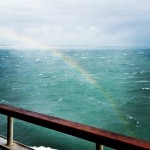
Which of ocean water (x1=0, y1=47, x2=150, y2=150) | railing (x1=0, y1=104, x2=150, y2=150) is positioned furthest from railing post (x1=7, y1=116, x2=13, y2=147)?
ocean water (x1=0, y1=47, x2=150, y2=150)

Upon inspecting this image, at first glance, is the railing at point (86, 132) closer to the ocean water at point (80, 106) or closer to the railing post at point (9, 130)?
the railing post at point (9, 130)

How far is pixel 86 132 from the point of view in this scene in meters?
1.83

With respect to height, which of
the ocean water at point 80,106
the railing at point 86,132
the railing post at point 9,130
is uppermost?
the railing at point 86,132

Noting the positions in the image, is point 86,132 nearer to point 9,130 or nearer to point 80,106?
point 9,130

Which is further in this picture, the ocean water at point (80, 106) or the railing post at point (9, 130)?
the ocean water at point (80, 106)

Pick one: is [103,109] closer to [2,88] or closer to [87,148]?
[87,148]

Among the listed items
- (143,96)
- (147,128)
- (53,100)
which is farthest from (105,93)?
(147,128)

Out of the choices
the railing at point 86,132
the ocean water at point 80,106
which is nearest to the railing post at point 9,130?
the railing at point 86,132

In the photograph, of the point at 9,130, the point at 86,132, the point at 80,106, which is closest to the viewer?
the point at 86,132

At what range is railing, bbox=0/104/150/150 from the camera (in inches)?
62.8

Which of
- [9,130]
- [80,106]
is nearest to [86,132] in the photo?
[9,130]

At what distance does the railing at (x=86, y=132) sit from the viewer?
1595 millimetres

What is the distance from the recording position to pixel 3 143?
2.66 metres

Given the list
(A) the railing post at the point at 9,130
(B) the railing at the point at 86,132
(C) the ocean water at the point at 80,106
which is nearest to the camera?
(B) the railing at the point at 86,132
